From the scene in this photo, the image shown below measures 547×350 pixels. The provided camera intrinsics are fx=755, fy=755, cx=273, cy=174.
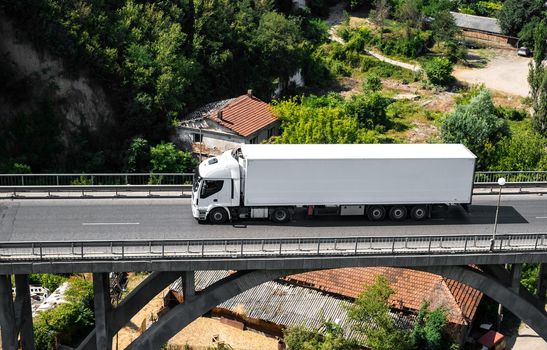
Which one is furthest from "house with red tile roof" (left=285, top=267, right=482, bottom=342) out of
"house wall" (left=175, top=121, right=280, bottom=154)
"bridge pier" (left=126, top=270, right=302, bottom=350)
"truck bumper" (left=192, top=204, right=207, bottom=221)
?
"house wall" (left=175, top=121, right=280, bottom=154)

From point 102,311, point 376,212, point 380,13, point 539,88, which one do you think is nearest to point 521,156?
point 539,88

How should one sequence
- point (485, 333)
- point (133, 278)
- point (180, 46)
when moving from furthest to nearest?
1. point (180, 46)
2. point (133, 278)
3. point (485, 333)

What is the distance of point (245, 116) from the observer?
6681 centimetres

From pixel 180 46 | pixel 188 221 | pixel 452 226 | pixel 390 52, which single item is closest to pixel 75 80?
pixel 180 46

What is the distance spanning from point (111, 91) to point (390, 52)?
46867 mm

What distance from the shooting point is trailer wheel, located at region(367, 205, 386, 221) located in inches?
1515

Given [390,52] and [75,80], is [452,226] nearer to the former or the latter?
[75,80]

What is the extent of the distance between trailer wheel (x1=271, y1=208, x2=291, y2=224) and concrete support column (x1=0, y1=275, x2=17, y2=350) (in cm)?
1285

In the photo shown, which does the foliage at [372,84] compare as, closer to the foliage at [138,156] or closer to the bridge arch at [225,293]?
the foliage at [138,156]

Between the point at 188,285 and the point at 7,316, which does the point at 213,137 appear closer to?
the point at 188,285

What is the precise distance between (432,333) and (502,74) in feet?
199

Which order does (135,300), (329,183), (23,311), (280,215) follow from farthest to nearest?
(280,215) → (329,183) → (23,311) → (135,300)

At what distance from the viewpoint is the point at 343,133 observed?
192 feet

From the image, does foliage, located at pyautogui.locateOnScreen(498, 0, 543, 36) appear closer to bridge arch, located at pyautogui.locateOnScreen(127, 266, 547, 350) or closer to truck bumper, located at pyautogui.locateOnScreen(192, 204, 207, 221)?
bridge arch, located at pyautogui.locateOnScreen(127, 266, 547, 350)
